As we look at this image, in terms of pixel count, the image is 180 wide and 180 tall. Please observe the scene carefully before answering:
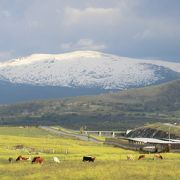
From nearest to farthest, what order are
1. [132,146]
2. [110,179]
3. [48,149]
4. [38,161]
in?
[110,179], [38,161], [48,149], [132,146]

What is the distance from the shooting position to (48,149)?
122562 millimetres

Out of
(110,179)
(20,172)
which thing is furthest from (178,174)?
(20,172)

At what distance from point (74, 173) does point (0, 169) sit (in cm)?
1209

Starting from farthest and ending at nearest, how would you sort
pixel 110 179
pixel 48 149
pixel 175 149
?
pixel 175 149 < pixel 48 149 < pixel 110 179

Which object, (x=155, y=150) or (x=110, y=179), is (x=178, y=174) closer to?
(x=110, y=179)

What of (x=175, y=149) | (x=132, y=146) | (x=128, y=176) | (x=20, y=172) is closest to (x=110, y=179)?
(x=128, y=176)

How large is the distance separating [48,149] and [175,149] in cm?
3567

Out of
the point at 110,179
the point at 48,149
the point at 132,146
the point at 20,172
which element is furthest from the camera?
the point at 132,146

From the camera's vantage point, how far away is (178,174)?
68875mm

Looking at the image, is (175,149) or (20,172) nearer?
(20,172)

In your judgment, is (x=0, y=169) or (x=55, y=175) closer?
(x=55, y=175)

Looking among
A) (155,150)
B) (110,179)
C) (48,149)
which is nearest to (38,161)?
(110,179)

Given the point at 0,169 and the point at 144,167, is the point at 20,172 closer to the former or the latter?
the point at 0,169

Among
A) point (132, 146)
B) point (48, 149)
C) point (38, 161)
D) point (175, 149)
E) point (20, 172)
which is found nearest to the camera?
point (20, 172)
